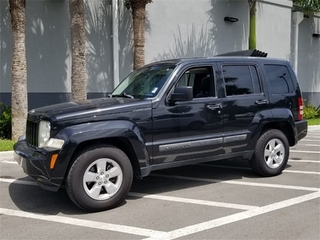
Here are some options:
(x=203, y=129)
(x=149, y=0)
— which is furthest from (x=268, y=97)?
Answer: (x=149, y=0)

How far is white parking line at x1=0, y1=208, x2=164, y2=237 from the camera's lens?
4285mm

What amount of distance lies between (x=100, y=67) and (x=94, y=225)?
10.2m

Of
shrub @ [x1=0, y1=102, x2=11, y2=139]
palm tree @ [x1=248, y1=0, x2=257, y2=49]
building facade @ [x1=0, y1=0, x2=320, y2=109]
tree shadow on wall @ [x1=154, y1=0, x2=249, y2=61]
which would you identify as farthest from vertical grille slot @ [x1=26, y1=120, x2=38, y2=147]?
palm tree @ [x1=248, y1=0, x2=257, y2=49]

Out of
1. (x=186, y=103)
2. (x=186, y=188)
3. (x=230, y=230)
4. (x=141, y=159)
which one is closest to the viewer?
(x=230, y=230)

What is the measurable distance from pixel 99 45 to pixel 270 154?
9.09 metres

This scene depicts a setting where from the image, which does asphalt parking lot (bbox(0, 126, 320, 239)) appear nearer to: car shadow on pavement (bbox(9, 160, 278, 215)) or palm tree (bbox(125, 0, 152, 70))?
car shadow on pavement (bbox(9, 160, 278, 215))

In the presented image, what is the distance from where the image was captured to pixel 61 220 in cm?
470

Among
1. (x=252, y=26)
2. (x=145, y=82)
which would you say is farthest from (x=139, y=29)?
(x=145, y=82)

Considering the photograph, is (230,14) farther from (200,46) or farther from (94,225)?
(94,225)

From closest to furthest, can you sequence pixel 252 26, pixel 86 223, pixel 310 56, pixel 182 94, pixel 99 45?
pixel 86 223, pixel 182 94, pixel 99 45, pixel 252 26, pixel 310 56

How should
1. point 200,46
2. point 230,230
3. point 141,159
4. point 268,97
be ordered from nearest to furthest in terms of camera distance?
point 230,230 → point 141,159 → point 268,97 → point 200,46

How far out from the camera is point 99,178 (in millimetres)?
4949

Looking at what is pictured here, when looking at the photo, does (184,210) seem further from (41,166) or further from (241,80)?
(241,80)

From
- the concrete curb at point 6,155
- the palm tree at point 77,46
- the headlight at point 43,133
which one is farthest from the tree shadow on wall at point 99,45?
the headlight at point 43,133
